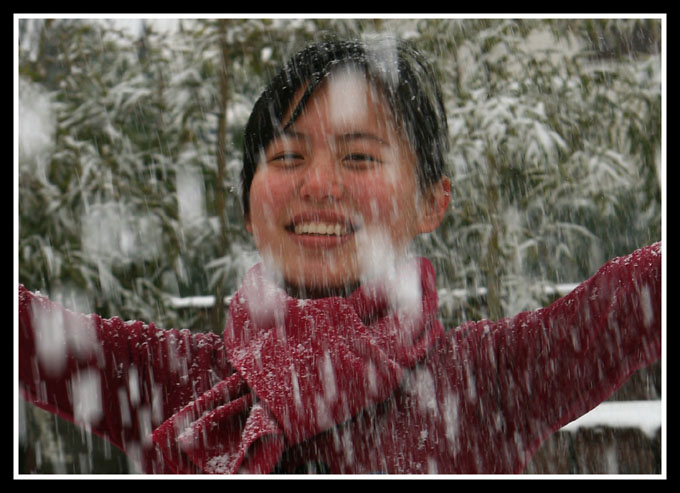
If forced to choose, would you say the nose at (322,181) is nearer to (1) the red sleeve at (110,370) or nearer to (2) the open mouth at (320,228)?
(2) the open mouth at (320,228)

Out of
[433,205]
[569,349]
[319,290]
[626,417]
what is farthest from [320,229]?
[626,417]

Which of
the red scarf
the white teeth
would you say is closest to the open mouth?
the white teeth

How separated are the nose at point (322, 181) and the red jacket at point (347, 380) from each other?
0.59 feet

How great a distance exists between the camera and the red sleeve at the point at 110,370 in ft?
3.51

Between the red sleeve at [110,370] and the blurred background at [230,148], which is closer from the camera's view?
the red sleeve at [110,370]

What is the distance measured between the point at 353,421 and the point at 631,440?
163cm

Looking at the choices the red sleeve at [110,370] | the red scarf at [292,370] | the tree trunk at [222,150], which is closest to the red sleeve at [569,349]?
the red scarf at [292,370]

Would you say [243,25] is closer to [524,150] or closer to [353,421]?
[524,150]

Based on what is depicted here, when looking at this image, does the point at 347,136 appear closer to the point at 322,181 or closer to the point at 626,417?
the point at 322,181

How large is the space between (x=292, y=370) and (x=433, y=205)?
0.42 metres

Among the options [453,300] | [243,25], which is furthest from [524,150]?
[243,25]

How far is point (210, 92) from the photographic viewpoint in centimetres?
202

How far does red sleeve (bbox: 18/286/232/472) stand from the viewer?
1.07 metres

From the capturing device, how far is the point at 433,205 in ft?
3.67
